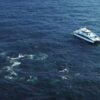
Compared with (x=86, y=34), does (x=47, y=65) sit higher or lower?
lower

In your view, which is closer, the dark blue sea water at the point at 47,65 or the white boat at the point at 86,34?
the dark blue sea water at the point at 47,65

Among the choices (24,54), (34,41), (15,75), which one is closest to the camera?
(15,75)

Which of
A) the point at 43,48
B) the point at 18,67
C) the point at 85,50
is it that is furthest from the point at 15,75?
the point at 85,50

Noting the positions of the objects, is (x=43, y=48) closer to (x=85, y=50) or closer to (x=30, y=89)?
(x=85, y=50)

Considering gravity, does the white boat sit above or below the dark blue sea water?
above

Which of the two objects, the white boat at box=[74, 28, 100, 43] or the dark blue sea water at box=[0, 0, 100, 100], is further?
the white boat at box=[74, 28, 100, 43]

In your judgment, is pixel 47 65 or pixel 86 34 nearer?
pixel 47 65

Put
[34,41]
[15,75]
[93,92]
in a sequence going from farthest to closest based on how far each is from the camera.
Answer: [34,41] → [15,75] → [93,92]

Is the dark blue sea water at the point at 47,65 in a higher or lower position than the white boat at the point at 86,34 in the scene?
lower

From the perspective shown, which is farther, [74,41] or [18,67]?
[74,41]

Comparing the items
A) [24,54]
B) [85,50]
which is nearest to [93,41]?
[85,50]

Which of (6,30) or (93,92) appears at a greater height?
(6,30)
